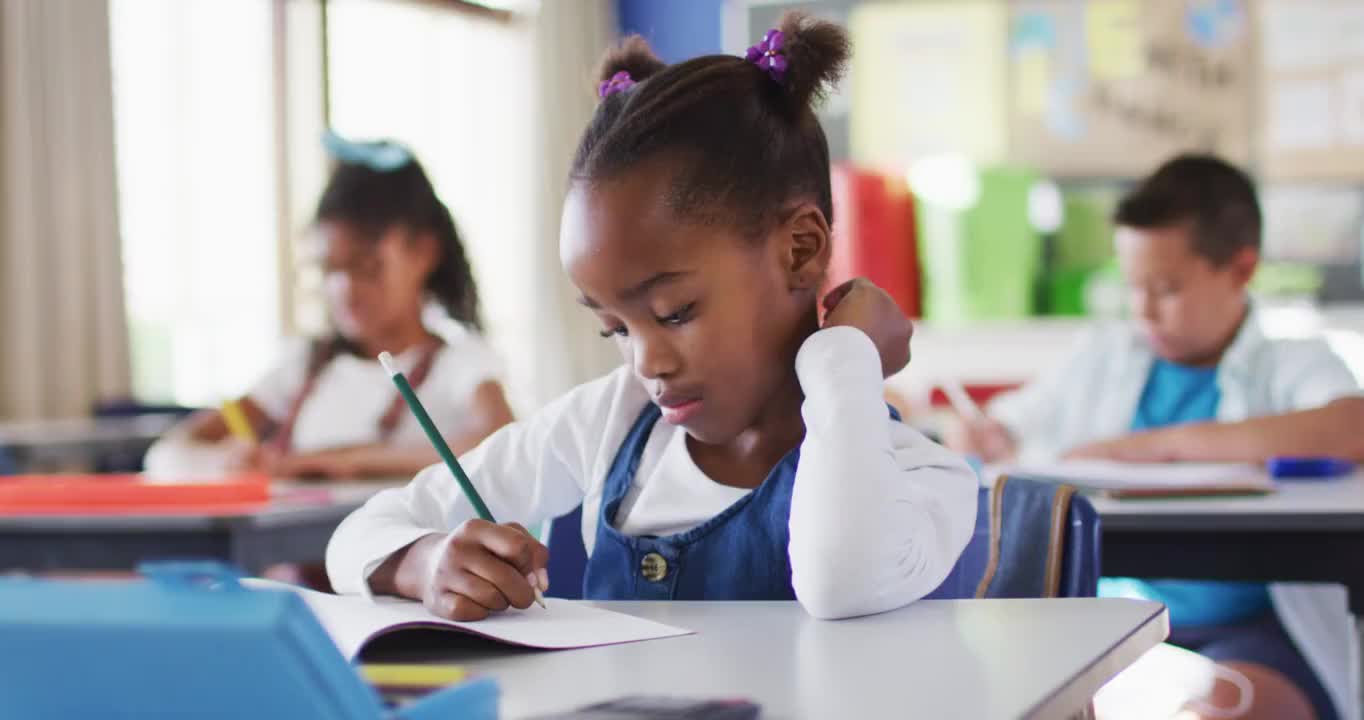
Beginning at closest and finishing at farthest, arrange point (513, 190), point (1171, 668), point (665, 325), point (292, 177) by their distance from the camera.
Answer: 1. point (665, 325)
2. point (1171, 668)
3. point (292, 177)
4. point (513, 190)

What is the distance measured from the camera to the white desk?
68 cm

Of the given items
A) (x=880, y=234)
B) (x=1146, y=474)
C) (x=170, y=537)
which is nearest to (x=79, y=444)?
(x=170, y=537)

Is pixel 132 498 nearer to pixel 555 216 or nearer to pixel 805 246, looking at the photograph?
pixel 805 246

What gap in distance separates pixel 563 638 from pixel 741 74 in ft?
1.70

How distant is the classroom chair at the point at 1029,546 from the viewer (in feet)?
3.68

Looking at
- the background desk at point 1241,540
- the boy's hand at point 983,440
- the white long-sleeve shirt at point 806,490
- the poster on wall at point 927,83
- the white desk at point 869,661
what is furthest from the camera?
the poster on wall at point 927,83

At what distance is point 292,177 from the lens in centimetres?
508

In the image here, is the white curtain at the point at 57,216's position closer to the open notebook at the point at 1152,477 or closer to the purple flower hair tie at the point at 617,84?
the open notebook at the point at 1152,477

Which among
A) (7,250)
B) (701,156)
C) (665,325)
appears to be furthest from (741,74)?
(7,250)

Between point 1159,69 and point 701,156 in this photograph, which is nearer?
point 701,156

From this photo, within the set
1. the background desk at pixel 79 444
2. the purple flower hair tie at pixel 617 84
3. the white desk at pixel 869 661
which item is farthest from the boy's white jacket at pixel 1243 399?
the background desk at pixel 79 444

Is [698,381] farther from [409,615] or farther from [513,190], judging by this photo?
[513,190]

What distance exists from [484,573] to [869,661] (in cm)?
27

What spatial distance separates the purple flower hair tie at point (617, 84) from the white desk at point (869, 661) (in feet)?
1.48
